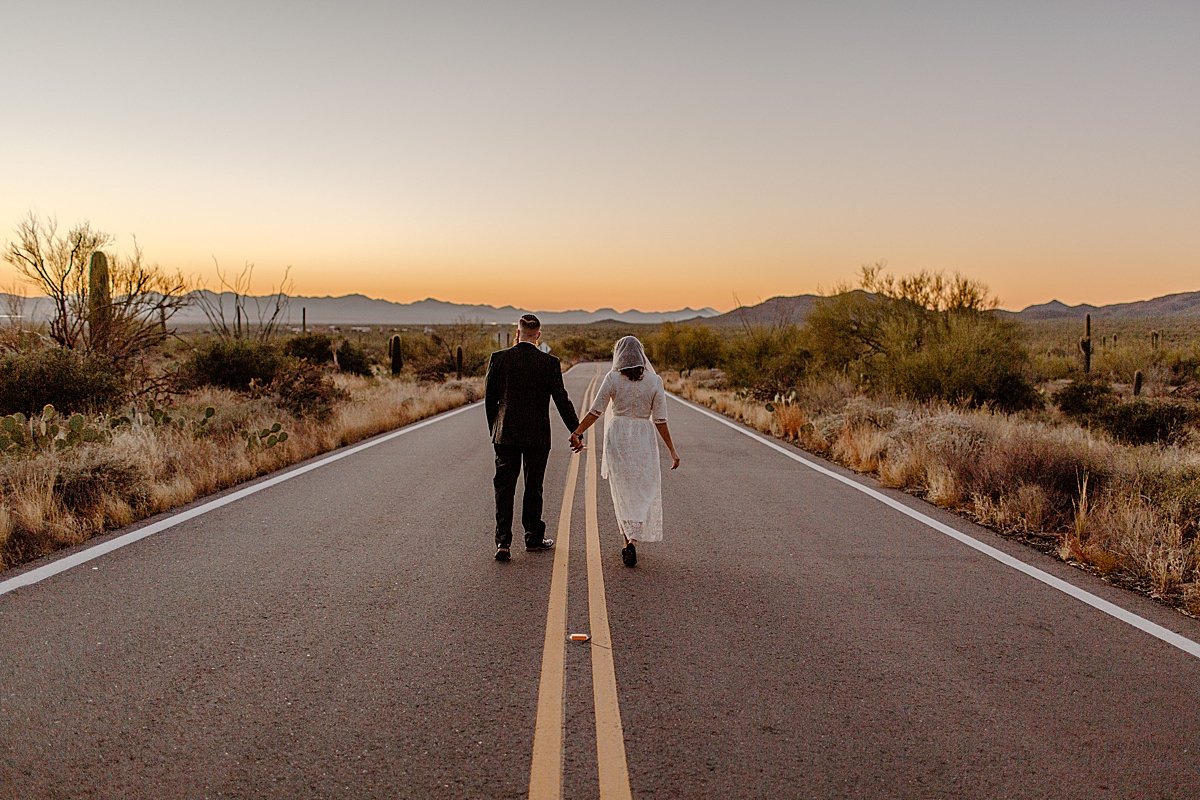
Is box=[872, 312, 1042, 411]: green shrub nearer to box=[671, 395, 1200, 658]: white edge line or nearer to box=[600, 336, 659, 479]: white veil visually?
box=[671, 395, 1200, 658]: white edge line

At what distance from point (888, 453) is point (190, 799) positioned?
11314 mm

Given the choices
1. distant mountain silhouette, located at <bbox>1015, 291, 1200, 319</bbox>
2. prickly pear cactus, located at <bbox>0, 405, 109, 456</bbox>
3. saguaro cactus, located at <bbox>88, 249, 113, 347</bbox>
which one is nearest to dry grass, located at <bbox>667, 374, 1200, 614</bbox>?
prickly pear cactus, located at <bbox>0, 405, 109, 456</bbox>

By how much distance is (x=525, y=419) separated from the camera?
299 inches

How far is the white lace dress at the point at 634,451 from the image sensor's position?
24.2ft

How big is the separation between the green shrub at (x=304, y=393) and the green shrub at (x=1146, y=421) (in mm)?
16705

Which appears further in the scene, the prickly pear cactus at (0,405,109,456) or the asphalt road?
the prickly pear cactus at (0,405,109,456)

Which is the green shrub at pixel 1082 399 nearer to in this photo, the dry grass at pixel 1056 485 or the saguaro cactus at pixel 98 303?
the dry grass at pixel 1056 485

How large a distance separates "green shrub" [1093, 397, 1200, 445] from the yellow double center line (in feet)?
51.1

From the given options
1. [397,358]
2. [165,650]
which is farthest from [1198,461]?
[397,358]

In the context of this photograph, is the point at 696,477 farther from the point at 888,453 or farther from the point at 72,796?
the point at 72,796

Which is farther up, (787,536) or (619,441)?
(619,441)

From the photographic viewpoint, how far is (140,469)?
9852 mm

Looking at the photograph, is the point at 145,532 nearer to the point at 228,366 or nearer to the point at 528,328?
the point at 528,328

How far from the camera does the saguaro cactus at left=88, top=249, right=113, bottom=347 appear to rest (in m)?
16.3
